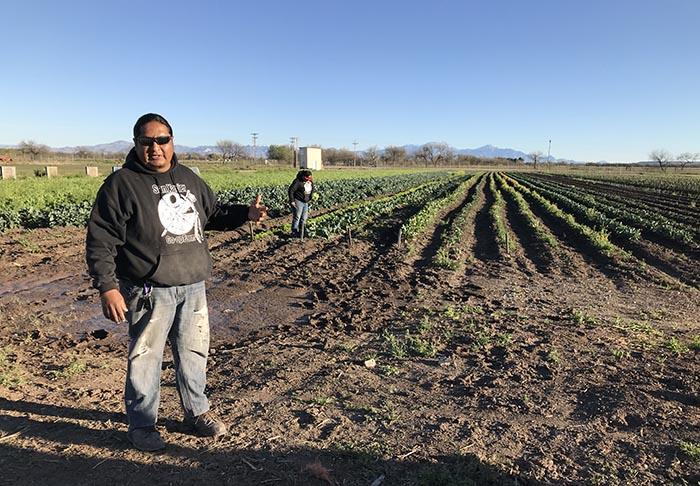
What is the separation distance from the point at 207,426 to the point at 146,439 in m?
0.42

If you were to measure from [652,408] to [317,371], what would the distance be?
9.89ft

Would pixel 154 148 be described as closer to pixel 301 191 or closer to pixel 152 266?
pixel 152 266

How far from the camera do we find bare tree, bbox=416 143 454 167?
148 metres

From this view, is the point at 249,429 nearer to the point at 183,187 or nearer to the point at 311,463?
the point at 311,463

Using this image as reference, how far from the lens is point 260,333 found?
20.1ft

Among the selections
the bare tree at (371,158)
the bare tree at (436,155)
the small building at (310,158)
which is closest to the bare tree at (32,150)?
the small building at (310,158)

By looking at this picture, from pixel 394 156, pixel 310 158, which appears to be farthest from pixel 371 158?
pixel 310 158

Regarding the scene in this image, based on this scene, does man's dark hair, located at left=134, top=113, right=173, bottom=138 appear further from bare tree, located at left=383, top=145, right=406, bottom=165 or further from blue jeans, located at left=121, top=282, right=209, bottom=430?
bare tree, located at left=383, top=145, right=406, bottom=165

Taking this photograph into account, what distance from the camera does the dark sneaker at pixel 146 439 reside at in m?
3.20

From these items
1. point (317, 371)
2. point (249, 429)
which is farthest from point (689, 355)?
point (249, 429)

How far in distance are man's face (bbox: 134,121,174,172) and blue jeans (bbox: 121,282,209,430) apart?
0.87m

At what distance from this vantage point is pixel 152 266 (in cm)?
316

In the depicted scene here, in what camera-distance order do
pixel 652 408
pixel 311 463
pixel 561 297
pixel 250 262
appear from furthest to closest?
1. pixel 250 262
2. pixel 561 297
3. pixel 652 408
4. pixel 311 463

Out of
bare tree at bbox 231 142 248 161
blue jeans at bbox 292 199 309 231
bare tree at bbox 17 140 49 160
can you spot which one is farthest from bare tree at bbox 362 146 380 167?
blue jeans at bbox 292 199 309 231
